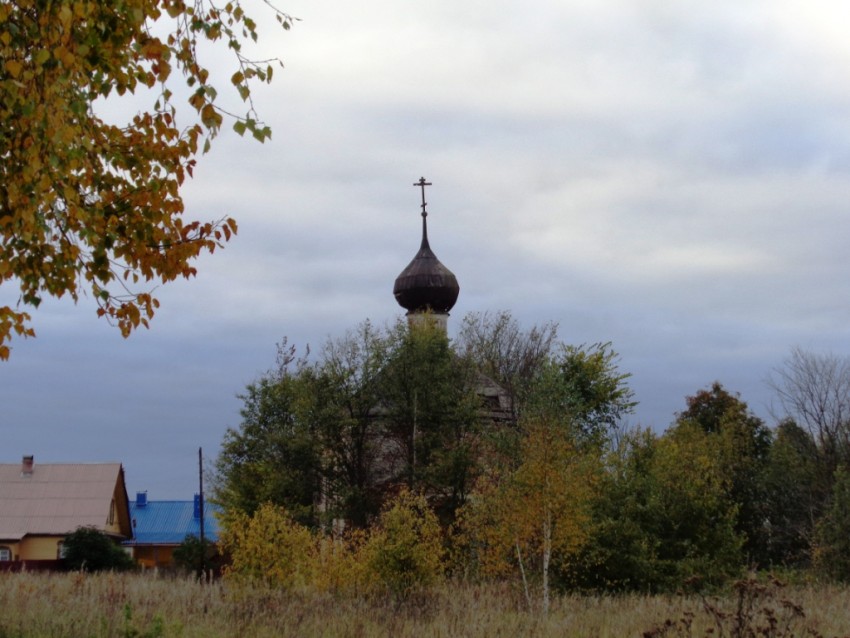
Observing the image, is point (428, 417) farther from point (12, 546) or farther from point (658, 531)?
point (12, 546)

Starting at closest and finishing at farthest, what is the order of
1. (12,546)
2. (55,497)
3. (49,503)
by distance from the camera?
(12,546) < (49,503) < (55,497)

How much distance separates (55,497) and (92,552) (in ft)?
47.6

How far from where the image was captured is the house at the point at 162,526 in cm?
6131

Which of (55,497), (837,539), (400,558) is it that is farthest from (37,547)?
(837,539)

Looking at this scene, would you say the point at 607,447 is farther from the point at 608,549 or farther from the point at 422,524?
the point at 422,524

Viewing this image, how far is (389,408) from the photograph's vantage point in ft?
120

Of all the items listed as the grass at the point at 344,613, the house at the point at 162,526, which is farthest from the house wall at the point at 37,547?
the grass at the point at 344,613

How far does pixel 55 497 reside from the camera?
52.9 m

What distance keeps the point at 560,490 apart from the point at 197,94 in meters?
15.2

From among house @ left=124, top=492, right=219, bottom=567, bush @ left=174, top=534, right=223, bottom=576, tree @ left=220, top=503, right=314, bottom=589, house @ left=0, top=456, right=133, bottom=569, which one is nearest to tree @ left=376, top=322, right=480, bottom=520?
bush @ left=174, top=534, right=223, bottom=576

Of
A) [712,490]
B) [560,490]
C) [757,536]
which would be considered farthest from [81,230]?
[757,536]

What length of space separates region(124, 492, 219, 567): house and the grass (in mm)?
39306

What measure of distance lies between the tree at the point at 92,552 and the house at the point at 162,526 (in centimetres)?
1893

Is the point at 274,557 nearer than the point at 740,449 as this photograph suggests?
Yes
